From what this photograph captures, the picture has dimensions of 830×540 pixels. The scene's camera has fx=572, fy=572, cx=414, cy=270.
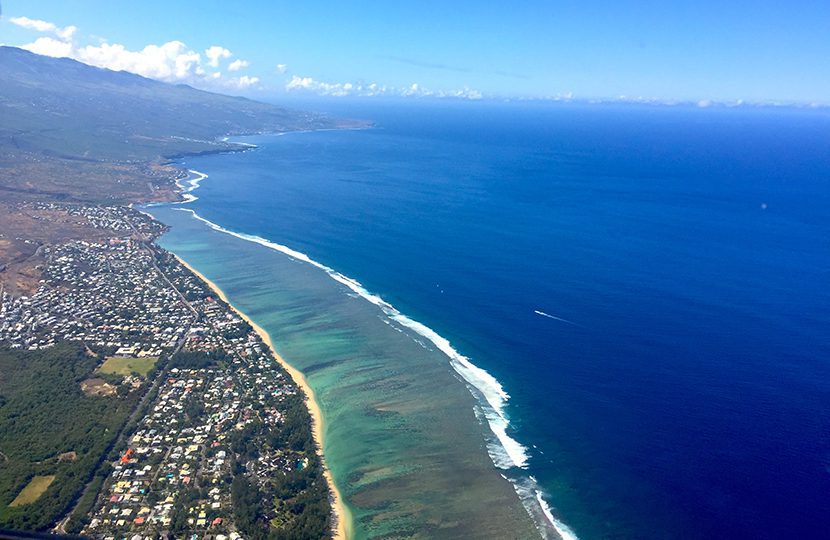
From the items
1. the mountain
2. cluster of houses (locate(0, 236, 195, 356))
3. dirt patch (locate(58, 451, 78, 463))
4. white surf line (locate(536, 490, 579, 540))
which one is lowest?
dirt patch (locate(58, 451, 78, 463))

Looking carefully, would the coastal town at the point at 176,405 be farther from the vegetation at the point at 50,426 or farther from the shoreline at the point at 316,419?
the vegetation at the point at 50,426

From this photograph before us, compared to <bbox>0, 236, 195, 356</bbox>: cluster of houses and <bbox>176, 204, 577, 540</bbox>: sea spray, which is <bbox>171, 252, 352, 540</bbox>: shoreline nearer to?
<bbox>0, 236, 195, 356</bbox>: cluster of houses

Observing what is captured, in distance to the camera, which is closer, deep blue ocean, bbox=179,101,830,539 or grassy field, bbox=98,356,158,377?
deep blue ocean, bbox=179,101,830,539

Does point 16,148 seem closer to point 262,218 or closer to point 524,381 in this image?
point 262,218

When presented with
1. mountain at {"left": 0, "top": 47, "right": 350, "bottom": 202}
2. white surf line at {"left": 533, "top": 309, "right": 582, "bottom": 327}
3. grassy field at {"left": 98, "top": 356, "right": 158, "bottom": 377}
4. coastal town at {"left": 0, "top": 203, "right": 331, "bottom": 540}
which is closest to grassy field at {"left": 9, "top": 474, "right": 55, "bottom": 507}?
coastal town at {"left": 0, "top": 203, "right": 331, "bottom": 540}

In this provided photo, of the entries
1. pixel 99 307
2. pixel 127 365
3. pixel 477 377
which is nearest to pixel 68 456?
Answer: pixel 127 365

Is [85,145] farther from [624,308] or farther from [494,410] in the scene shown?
[494,410]

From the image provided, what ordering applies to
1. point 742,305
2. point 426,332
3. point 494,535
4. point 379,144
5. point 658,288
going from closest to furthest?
1. point 494,535
2. point 426,332
3. point 742,305
4. point 658,288
5. point 379,144

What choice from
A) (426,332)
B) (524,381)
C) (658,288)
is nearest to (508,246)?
(658,288)
